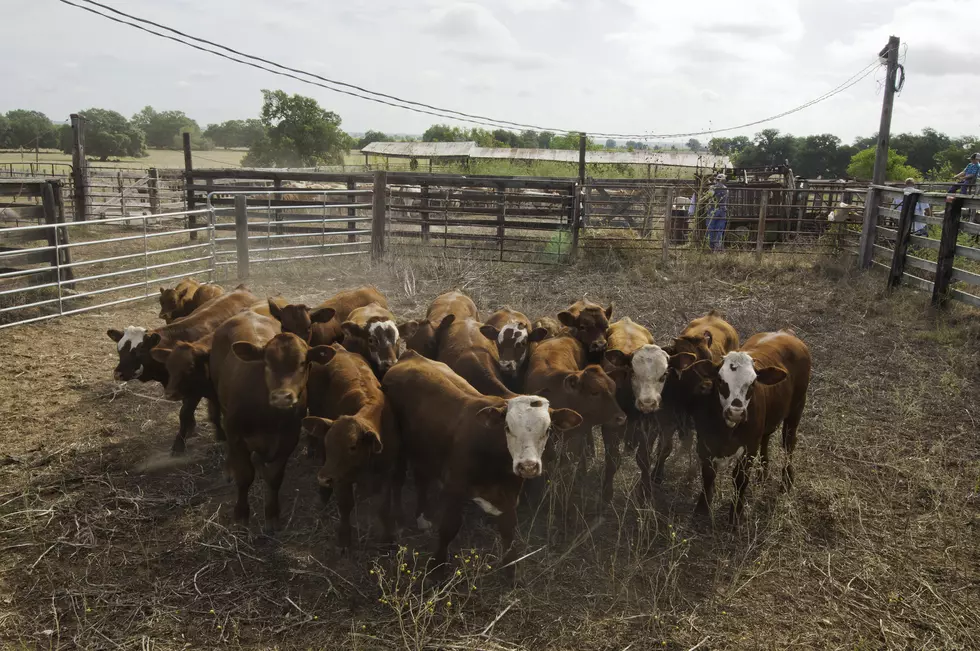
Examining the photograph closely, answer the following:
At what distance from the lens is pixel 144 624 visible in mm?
3740

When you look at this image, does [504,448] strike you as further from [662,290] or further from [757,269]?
[757,269]

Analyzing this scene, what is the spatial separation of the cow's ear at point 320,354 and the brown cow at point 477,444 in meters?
0.66

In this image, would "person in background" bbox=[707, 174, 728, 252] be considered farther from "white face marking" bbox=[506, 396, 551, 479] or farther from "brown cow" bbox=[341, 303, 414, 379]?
"white face marking" bbox=[506, 396, 551, 479]

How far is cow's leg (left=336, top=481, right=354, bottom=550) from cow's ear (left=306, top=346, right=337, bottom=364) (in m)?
0.98

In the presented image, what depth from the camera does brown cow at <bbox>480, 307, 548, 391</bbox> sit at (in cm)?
596

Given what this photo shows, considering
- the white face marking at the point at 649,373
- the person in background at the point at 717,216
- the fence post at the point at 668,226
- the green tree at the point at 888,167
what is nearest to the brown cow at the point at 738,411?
the white face marking at the point at 649,373

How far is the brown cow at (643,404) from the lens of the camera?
5.18 meters

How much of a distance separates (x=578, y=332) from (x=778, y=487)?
2.06m

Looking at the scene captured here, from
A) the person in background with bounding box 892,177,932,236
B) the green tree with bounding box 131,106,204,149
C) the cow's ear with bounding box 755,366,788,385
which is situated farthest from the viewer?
the green tree with bounding box 131,106,204,149

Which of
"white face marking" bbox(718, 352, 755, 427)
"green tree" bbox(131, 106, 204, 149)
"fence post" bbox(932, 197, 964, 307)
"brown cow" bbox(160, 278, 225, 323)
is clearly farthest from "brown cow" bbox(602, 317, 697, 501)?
"green tree" bbox(131, 106, 204, 149)

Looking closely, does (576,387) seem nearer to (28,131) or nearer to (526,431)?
(526,431)

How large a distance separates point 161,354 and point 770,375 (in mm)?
4518

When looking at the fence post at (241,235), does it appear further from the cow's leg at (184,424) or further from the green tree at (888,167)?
the green tree at (888,167)

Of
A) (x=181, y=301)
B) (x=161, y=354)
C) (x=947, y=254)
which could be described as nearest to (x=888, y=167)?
(x=947, y=254)
